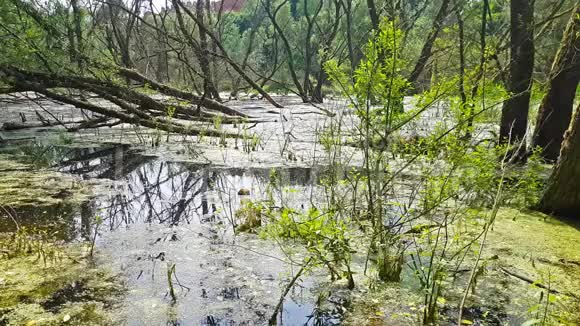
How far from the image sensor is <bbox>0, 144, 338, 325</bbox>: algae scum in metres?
2.26

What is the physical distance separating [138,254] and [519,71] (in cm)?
426

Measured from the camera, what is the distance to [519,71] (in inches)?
207

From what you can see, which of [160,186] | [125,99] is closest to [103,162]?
[160,186]

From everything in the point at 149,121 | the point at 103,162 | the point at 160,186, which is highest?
the point at 149,121

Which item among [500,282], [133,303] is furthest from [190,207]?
[500,282]

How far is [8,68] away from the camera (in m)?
6.43

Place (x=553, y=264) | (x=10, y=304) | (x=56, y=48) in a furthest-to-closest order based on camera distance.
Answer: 1. (x=56, y=48)
2. (x=553, y=264)
3. (x=10, y=304)

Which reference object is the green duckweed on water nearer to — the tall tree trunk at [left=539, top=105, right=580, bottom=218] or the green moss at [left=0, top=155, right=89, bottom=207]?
the tall tree trunk at [left=539, top=105, right=580, bottom=218]

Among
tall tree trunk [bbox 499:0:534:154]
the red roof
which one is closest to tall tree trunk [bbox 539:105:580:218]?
tall tree trunk [bbox 499:0:534:154]

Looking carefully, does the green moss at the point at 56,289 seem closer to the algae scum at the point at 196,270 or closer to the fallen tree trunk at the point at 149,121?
the algae scum at the point at 196,270

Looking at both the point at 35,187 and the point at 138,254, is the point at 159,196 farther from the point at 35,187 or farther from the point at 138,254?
the point at 138,254

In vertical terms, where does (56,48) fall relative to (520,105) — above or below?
above

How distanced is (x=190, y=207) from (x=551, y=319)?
2744mm

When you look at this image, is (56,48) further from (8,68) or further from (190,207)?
(190,207)
